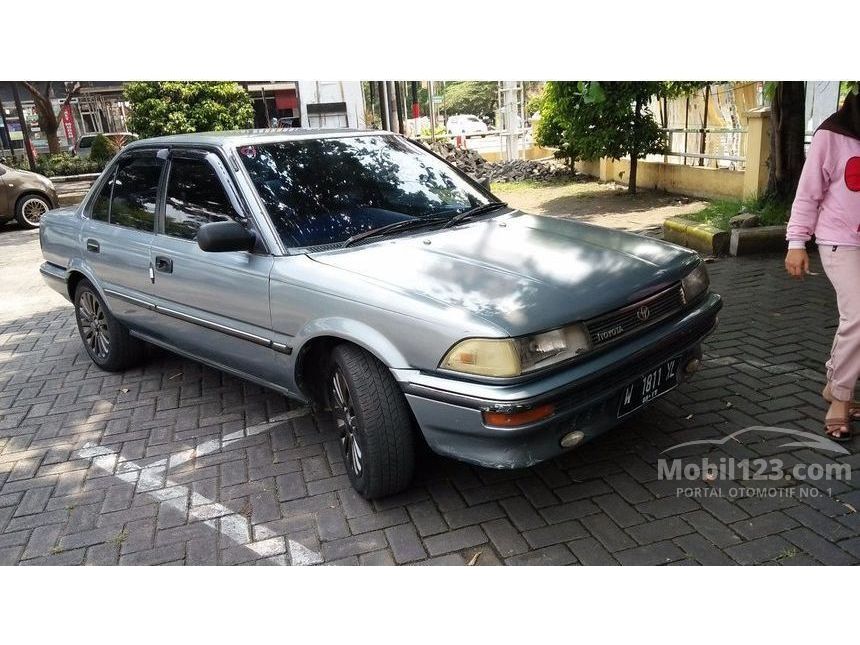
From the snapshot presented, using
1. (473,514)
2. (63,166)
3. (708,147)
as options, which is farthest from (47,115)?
(473,514)

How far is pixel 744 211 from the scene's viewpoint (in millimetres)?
7785

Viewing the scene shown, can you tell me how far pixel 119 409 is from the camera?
15.3 feet

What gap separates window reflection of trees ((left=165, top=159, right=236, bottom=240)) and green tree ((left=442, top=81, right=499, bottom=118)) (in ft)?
178

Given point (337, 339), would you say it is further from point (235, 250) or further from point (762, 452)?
point (762, 452)

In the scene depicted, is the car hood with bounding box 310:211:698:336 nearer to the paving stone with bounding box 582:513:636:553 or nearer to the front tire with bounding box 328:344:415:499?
the front tire with bounding box 328:344:415:499

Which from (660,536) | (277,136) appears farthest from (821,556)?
(277,136)

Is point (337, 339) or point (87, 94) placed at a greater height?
point (87, 94)

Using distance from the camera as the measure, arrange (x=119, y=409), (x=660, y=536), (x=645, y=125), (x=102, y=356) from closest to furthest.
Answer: (x=660, y=536) → (x=119, y=409) → (x=102, y=356) → (x=645, y=125)

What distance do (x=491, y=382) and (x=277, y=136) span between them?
226 centimetres

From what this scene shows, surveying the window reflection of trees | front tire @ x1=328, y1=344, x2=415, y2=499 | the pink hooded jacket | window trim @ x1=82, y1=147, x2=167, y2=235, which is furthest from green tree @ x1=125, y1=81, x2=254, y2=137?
the pink hooded jacket

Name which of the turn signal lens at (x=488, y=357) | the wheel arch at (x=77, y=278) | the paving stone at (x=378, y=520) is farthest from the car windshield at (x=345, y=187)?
the wheel arch at (x=77, y=278)

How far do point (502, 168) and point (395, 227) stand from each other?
14353 mm

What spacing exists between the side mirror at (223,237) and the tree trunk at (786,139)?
642 centimetres

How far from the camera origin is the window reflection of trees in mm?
3889
